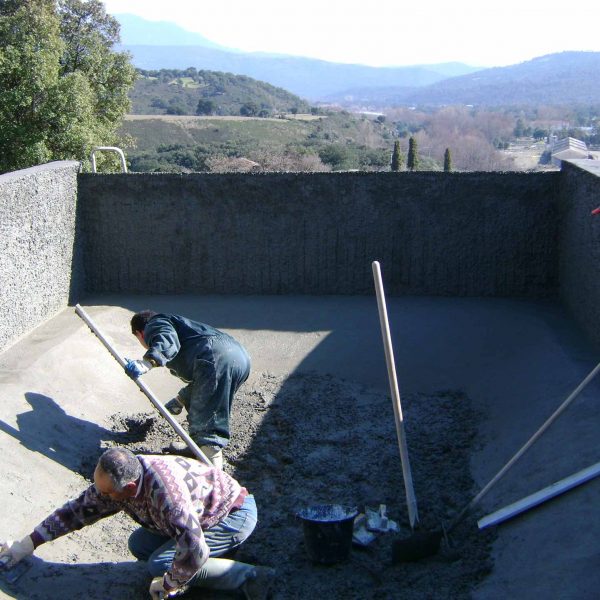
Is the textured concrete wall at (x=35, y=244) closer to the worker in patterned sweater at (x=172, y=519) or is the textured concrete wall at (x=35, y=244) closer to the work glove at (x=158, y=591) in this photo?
the worker in patterned sweater at (x=172, y=519)

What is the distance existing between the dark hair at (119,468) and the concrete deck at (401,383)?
104 centimetres

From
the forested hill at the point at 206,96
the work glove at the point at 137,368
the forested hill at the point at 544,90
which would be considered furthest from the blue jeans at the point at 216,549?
the forested hill at the point at 544,90

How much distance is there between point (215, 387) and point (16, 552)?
6.22ft

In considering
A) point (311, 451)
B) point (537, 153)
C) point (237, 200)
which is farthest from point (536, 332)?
point (537, 153)

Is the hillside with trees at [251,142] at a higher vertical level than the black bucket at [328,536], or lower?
higher

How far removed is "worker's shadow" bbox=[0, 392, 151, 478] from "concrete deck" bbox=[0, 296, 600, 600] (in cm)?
1

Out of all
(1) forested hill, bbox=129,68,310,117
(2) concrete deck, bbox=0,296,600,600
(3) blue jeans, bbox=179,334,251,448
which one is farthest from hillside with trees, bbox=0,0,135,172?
(1) forested hill, bbox=129,68,310,117

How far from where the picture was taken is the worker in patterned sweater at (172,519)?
4.31 metres

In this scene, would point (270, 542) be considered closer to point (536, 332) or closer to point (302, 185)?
point (536, 332)

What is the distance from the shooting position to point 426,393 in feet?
26.0

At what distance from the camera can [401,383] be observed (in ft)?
26.7

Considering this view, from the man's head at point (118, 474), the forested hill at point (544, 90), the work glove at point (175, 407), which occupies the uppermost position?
the forested hill at point (544, 90)

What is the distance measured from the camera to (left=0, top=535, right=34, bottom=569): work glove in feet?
15.6

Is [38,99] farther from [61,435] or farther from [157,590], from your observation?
[157,590]
